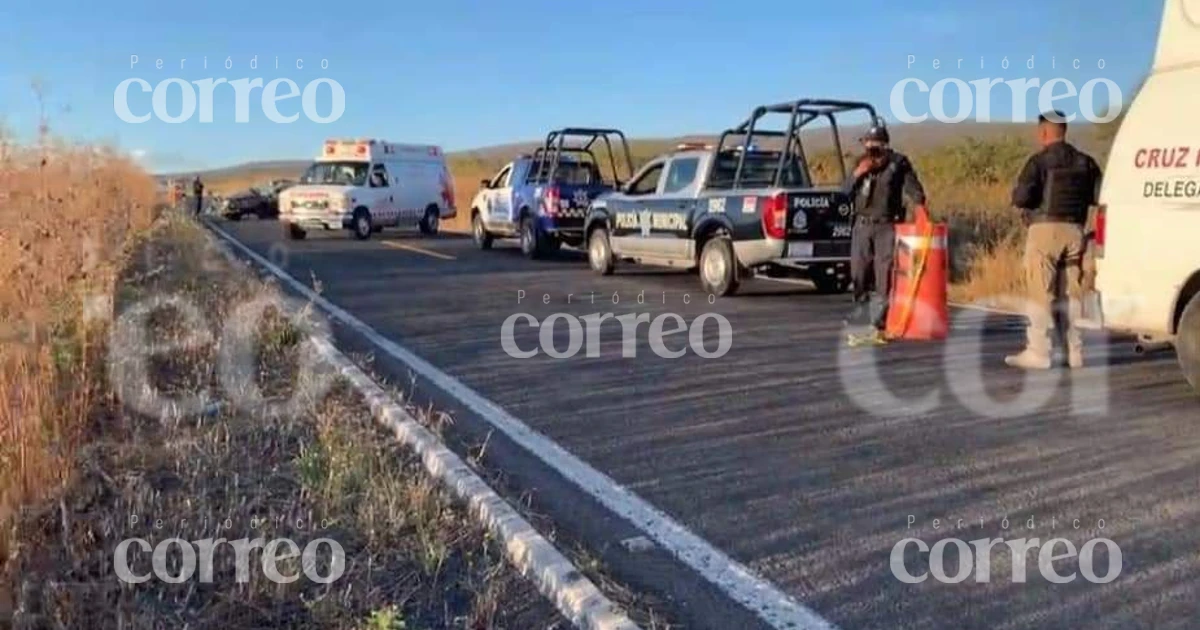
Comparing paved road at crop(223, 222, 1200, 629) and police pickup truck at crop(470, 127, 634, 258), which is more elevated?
police pickup truck at crop(470, 127, 634, 258)

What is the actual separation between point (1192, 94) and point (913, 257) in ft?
9.96

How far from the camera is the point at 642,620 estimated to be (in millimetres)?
3676

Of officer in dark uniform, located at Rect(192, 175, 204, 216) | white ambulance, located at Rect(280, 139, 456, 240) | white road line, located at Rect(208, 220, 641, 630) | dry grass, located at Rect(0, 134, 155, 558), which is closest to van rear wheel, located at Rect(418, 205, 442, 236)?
white ambulance, located at Rect(280, 139, 456, 240)

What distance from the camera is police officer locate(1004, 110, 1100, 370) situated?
8.28 metres

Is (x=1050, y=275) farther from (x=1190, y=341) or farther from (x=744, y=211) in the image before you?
(x=744, y=211)

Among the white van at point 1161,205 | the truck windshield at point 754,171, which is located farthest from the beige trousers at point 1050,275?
the truck windshield at point 754,171

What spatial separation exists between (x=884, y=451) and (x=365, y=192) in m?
23.9

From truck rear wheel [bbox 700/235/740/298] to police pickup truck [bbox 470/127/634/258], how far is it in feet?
19.5

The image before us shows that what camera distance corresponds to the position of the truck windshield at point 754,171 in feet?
45.4

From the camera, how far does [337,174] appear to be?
28.7m

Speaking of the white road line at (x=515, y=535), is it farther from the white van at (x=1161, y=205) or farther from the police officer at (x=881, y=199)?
the police officer at (x=881, y=199)

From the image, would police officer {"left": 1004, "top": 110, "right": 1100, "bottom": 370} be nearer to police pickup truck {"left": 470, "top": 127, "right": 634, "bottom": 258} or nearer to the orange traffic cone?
the orange traffic cone

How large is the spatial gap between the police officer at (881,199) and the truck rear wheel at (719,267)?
330 centimetres

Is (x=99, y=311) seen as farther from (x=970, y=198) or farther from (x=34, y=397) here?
(x=970, y=198)
